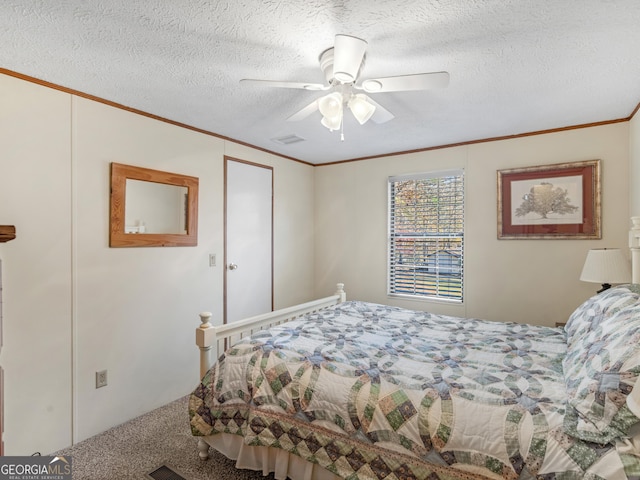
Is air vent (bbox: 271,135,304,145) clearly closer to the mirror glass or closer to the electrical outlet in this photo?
the mirror glass

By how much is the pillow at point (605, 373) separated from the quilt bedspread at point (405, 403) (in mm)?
46

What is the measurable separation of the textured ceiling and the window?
1.00 metres

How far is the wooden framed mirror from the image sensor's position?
2.60m

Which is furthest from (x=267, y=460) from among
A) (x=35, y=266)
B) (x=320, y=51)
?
(x=320, y=51)

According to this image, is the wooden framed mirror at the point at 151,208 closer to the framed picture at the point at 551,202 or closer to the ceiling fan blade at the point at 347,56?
the ceiling fan blade at the point at 347,56

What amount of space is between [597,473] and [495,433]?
0.31m

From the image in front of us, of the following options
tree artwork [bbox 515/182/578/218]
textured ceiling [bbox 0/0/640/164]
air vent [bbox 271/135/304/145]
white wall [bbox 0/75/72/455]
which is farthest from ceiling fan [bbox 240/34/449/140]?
tree artwork [bbox 515/182/578/218]

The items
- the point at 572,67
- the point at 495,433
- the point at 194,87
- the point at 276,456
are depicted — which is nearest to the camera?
the point at 495,433

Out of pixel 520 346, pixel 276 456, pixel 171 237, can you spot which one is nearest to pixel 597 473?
pixel 520 346

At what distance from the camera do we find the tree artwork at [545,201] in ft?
10.1

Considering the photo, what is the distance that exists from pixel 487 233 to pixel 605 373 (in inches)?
89.4

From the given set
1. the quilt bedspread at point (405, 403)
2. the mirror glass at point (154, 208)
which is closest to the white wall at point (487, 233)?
the quilt bedspread at point (405, 403)

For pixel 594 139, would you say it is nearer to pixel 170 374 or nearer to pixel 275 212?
pixel 275 212

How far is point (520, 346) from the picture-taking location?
2.08 metres
